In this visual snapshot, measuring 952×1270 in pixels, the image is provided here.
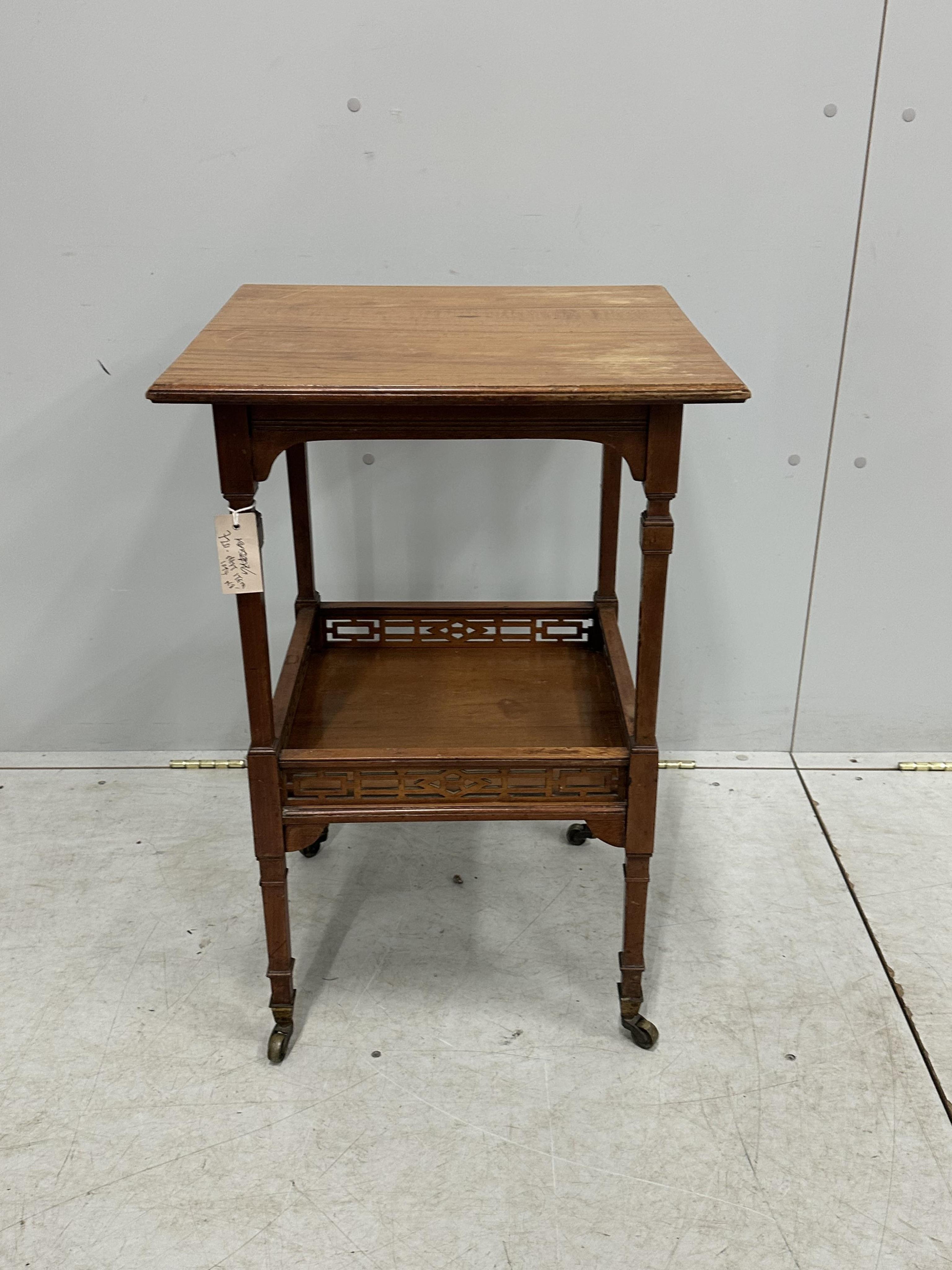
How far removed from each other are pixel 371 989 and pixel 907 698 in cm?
141

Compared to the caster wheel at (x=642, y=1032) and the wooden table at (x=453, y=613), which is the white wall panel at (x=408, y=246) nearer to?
the wooden table at (x=453, y=613)

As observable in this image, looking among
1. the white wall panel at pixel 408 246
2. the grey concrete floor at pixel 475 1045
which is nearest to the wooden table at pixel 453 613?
the grey concrete floor at pixel 475 1045

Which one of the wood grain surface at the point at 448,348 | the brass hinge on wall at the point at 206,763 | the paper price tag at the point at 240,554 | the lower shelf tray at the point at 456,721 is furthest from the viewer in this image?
the brass hinge on wall at the point at 206,763

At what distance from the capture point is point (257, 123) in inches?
82.5

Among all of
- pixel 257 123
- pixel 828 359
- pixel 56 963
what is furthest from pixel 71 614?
pixel 828 359

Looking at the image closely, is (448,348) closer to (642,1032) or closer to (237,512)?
(237,512)

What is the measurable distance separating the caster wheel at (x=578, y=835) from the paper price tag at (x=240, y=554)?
1.01 meters

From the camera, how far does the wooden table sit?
1.47 metres

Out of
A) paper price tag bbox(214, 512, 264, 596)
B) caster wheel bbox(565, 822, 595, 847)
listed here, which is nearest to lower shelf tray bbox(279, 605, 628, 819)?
paper price tag bbox(214, 512, 264, 596)

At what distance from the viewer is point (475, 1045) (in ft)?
5.96

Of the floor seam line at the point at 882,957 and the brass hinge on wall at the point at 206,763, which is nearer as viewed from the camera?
the floor seam line at the point at 882,957

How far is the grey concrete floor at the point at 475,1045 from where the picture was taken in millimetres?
1524

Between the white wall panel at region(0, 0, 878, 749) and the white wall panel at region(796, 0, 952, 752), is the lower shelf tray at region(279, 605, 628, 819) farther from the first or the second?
the white wall panel at region(796, 0, 952, 752)

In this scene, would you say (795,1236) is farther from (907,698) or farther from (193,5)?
(193,5)
